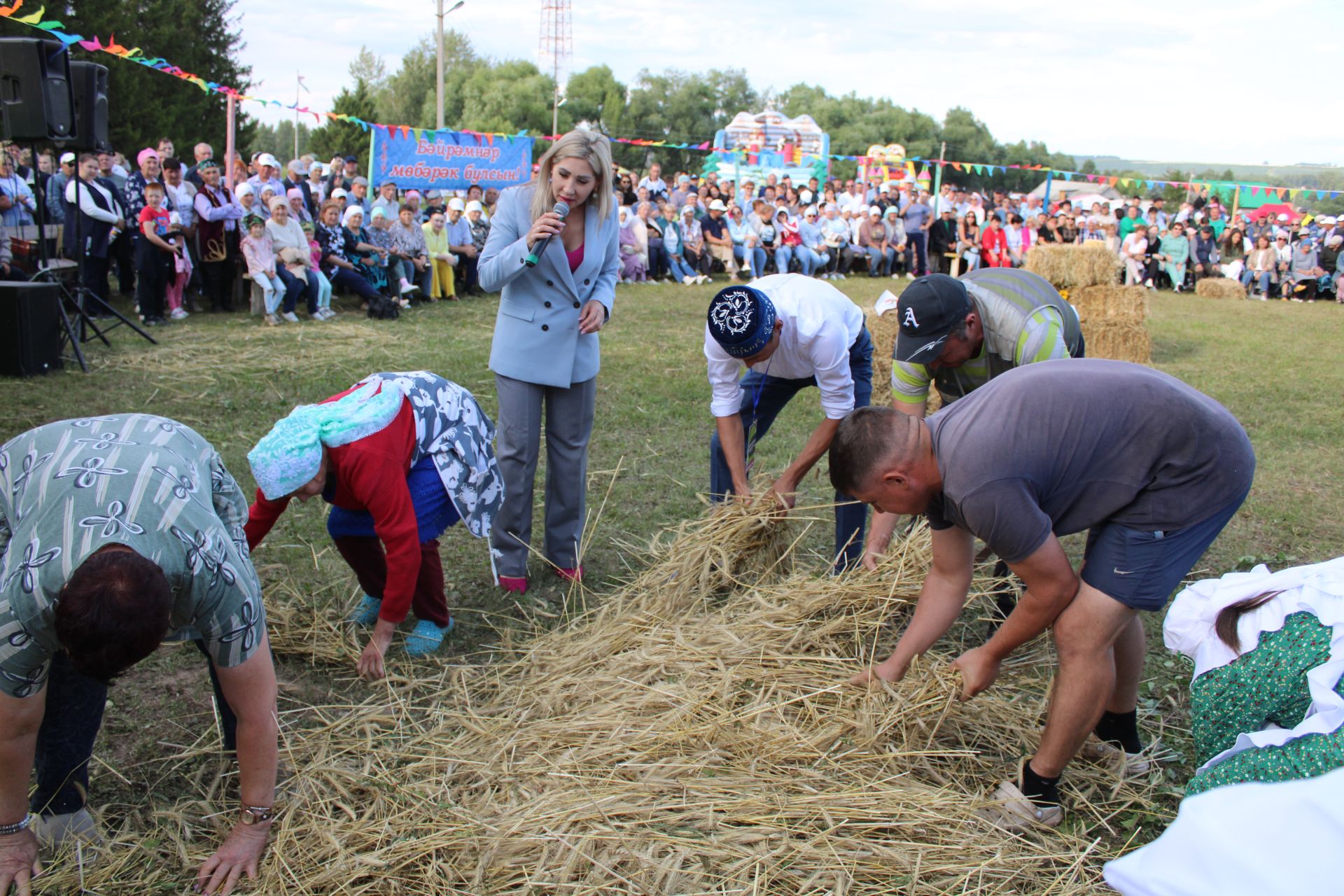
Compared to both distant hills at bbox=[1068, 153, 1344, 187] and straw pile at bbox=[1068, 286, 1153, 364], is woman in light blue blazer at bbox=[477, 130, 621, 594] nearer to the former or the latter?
straw pile at bbox=[1068, 286, 1153, 364]

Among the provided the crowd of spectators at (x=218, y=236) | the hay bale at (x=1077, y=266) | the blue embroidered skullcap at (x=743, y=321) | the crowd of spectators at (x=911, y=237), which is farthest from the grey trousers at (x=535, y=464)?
the crowd of spectators at (x=911, y=237)

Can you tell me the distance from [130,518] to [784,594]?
2297 mm

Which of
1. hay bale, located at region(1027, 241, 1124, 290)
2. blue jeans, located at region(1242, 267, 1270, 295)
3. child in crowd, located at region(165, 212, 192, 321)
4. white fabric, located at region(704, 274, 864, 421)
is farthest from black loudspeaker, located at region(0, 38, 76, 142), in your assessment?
blue jeans, located at region(1242, 267, 1270, 295)

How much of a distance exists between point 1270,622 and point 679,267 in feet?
47.1

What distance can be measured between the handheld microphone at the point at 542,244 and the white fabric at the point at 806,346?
0.74 meters

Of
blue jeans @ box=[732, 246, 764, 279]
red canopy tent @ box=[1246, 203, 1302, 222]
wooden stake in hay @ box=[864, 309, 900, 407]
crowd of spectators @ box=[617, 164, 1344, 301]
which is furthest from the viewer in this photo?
red canopy tent @ box=[1246, 203, 1302, 222]

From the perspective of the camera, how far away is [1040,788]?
265cm

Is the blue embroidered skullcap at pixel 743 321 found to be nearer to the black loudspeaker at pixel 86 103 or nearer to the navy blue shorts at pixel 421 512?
the navy blue shorts at pixel 421 512

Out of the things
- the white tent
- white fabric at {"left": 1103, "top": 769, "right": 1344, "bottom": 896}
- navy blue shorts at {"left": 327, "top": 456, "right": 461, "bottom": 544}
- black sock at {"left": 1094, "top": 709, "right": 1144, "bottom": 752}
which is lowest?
black sock at {"left": 1094, "top": 709, "right": 1144, "bottom": 752}

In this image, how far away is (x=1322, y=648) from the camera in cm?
221

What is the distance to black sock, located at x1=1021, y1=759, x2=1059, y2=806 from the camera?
2645 mm

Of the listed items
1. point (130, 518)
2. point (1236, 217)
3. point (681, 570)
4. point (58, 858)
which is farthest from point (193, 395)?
point (1236, 217)

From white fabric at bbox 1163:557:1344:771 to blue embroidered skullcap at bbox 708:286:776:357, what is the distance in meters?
1.60

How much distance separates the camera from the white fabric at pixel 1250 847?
1.03 m
